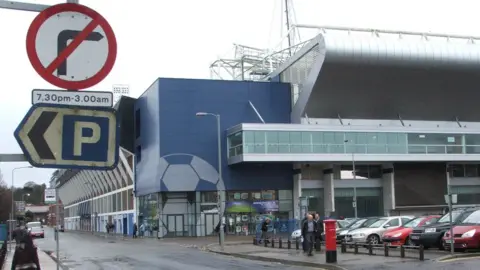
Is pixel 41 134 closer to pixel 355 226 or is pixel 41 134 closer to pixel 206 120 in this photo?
pixel 355 226

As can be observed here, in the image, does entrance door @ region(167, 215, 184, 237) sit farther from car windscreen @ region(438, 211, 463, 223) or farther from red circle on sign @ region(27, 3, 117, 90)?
red circle on sign @ region(27, 3, 117, 90)

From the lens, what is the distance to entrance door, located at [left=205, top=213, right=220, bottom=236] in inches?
2297

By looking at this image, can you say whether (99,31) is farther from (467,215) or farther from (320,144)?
(320,144)

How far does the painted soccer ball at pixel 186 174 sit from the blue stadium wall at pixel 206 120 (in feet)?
0.48

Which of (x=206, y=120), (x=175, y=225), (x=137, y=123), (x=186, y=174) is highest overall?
(x=137, y=123)

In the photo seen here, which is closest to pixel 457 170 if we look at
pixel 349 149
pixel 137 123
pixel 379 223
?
pixel 349 149

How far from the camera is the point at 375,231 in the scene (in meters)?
30.2

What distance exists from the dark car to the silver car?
6.05m

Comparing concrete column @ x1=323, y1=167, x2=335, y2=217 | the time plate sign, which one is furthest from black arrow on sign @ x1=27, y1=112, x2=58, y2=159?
concrete column @ x1=323, y1=167, x2=335, y2=217

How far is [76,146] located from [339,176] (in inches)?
2392

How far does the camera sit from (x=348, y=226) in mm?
33875

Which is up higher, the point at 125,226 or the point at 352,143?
the point at 352,143

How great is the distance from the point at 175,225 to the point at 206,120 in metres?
11.3

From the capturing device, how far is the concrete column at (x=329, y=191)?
61594 millimetres
